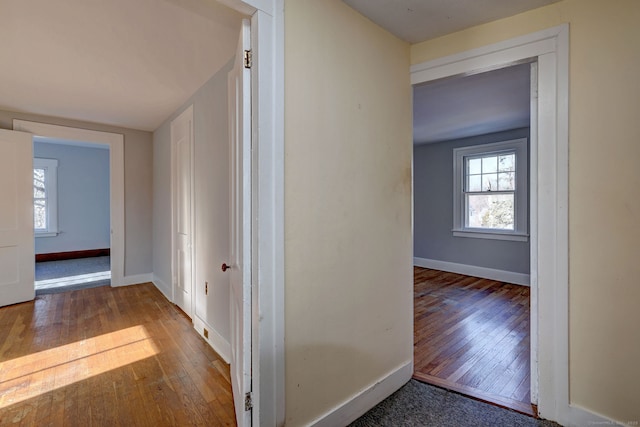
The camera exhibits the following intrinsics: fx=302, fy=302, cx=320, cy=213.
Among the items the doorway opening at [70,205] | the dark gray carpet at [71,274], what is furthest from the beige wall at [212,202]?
the doorway opening at [70,205]

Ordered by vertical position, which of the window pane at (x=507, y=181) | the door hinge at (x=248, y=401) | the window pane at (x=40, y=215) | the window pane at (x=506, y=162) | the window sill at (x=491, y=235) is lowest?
the door hinge at (x=248, y=401)

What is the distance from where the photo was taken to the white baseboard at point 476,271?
14.5 ft

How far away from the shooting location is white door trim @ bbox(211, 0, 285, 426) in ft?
4.26

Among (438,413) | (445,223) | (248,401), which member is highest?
(445,223)

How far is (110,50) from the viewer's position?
212 centimetres

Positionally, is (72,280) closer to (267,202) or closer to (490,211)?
(267,202)

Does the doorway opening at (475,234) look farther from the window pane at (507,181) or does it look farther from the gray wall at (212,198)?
the gray wall at (212,198)

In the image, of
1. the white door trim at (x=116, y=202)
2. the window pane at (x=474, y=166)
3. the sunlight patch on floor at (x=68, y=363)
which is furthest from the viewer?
the window pane at (x=474, y=166)

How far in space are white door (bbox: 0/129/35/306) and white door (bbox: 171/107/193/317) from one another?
1.72 meters

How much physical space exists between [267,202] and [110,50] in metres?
1.84

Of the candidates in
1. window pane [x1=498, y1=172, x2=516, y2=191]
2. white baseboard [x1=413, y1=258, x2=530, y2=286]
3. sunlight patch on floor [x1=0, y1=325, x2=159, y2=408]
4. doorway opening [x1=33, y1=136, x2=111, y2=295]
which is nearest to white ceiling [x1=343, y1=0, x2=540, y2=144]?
window pane [x1=498, y1=172, x2=516, y2=191]

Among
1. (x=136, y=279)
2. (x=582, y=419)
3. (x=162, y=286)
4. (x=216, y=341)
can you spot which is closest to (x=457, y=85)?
(x=582, y=419)

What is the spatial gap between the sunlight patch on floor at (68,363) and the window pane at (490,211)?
4771mm

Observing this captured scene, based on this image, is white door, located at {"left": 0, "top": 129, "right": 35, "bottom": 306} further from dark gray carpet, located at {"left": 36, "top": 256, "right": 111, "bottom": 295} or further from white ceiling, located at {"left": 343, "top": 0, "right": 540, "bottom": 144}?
white ceiling, located at {"left": 343, "top": 0, "right": 540, "bottom": 144}
